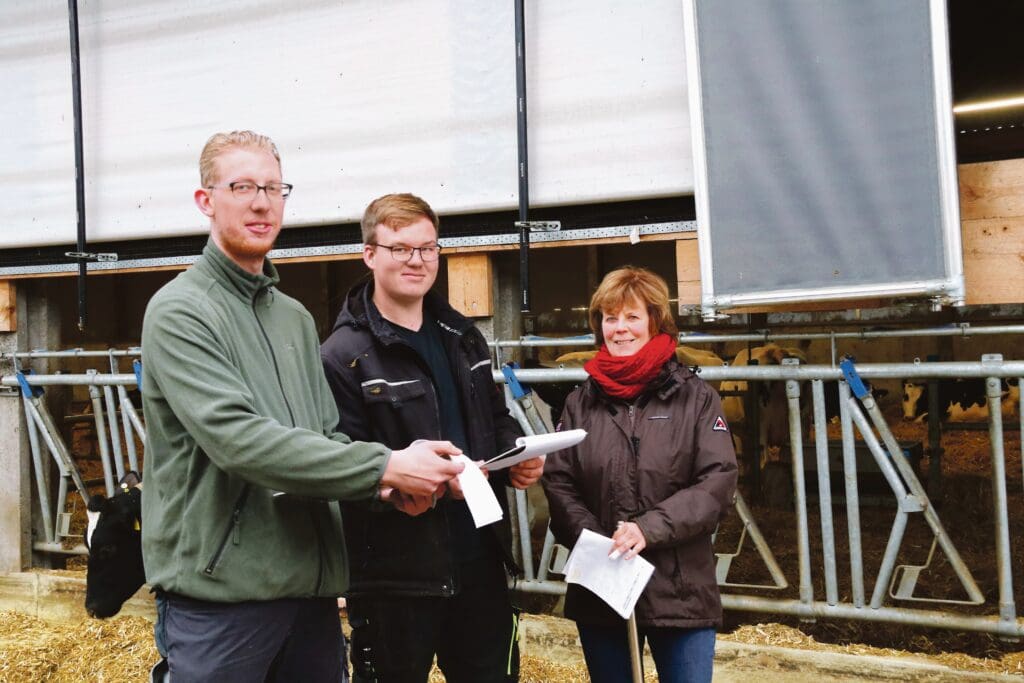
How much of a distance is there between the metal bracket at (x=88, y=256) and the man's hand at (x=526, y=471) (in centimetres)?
355

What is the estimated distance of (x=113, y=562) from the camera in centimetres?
277

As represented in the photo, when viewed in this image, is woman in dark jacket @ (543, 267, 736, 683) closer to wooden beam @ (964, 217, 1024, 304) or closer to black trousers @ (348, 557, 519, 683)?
black trousers @ (348, 557, 519, 683)

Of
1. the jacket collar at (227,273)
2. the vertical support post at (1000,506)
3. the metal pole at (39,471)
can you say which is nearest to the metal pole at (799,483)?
the vertical support post at (1000,506)

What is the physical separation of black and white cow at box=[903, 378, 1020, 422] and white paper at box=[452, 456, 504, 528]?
25.0ft

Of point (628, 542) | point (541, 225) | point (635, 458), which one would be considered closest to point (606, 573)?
point (628, 542)

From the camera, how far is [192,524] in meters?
1.94

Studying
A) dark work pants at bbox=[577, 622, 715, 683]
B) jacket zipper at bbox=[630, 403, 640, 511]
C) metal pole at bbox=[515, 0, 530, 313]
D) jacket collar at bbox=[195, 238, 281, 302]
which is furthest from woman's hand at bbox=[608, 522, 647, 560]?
metal pole at bbox=[515, 0, 530, 313]

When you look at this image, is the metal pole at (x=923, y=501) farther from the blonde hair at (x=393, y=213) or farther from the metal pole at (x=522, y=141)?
the blonde hair at (x=393, y=213)

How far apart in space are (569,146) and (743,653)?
7.93ft

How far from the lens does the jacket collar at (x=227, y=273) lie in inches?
82.2

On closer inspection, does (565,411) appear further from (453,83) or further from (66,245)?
(66,245)

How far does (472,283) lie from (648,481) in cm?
206

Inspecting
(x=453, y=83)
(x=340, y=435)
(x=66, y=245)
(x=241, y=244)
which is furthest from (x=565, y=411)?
(x=66, y=245)

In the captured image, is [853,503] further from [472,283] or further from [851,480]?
[472,283]
